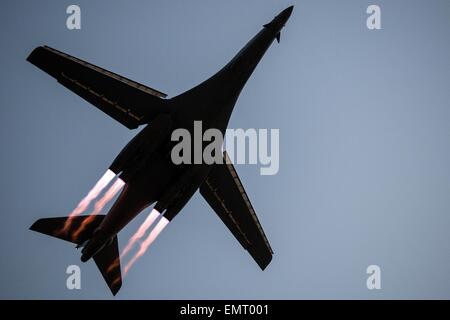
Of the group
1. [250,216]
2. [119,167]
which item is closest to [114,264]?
[119,167]

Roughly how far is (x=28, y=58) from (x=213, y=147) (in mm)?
9725

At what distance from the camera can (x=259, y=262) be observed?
952 inches

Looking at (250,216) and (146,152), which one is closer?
(146,152)

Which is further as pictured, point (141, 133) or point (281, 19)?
point (281, 19)

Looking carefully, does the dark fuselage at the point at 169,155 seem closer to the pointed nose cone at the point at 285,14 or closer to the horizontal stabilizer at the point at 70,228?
the horizontal stabilizer at the point at 70,228

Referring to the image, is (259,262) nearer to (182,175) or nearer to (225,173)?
(225,173)

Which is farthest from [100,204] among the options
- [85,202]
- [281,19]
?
[281,19]

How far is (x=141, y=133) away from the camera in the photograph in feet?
59.3

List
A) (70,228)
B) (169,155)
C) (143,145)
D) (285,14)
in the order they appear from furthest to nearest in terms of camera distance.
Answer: (285,14) → (70,228) → (169,155) → (143,145)

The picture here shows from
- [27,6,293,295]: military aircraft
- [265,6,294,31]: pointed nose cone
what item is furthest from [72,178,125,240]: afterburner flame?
[265,6,294,31]: pointed nose cone

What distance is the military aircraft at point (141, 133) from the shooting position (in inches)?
729

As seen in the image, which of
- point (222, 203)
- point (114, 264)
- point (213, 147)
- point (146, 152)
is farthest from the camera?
point (222, 203)

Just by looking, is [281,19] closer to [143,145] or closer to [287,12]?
[287,12]

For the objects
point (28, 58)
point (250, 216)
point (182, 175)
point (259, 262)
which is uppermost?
point (28, 58)
